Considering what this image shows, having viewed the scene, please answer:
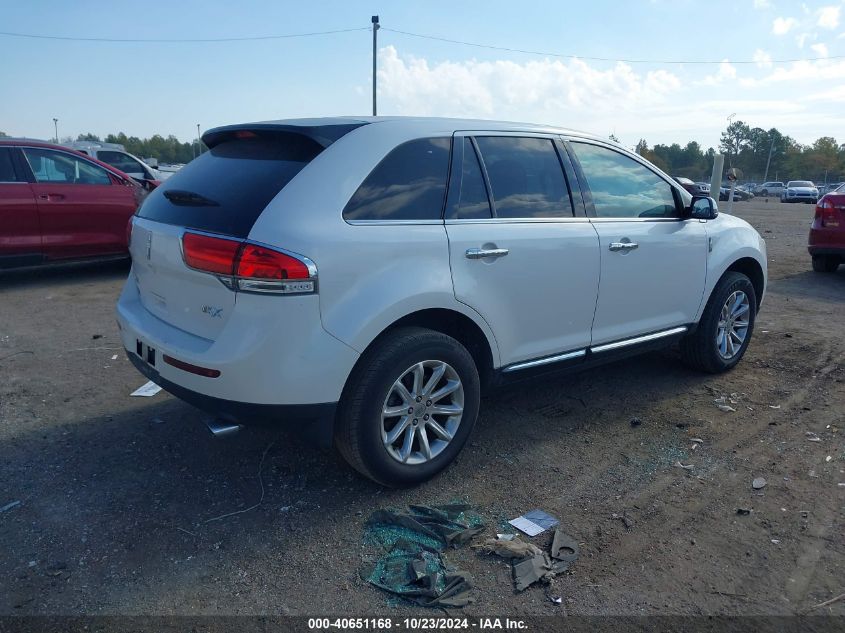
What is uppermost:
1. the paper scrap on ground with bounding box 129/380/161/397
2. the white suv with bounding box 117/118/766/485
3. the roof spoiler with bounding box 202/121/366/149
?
the roof spoiler with bounding box 202/121/366/149

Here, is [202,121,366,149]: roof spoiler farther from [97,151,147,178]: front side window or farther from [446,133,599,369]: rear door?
[97,151,147,178]: front side window

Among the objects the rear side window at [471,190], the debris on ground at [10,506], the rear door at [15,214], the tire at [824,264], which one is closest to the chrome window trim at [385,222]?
the rear side window at [471,190]

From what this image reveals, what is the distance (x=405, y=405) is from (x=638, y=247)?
2.01m

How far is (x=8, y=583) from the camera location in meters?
2.77

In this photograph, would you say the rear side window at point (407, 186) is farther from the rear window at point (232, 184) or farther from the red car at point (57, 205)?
the red car at point (57, 205)

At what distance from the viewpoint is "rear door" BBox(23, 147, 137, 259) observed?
8.38 m

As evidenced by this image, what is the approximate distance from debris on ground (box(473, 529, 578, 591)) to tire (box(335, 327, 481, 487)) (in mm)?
606

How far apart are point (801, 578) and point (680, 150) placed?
11598 centimetres

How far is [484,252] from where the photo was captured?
11.8ft

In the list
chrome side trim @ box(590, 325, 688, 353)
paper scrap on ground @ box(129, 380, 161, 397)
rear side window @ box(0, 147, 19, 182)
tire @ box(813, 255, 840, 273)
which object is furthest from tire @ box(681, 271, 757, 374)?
rear side window @ box(0, 147, 19, 182)

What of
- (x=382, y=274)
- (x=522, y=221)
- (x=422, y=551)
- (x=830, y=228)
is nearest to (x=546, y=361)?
(x=522, y=221)

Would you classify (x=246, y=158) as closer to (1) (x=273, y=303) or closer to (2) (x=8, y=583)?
(1) (x=273, y=303)

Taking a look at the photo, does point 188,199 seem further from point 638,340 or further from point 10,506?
point 638,340

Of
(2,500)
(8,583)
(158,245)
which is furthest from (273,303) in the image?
(2,500)
